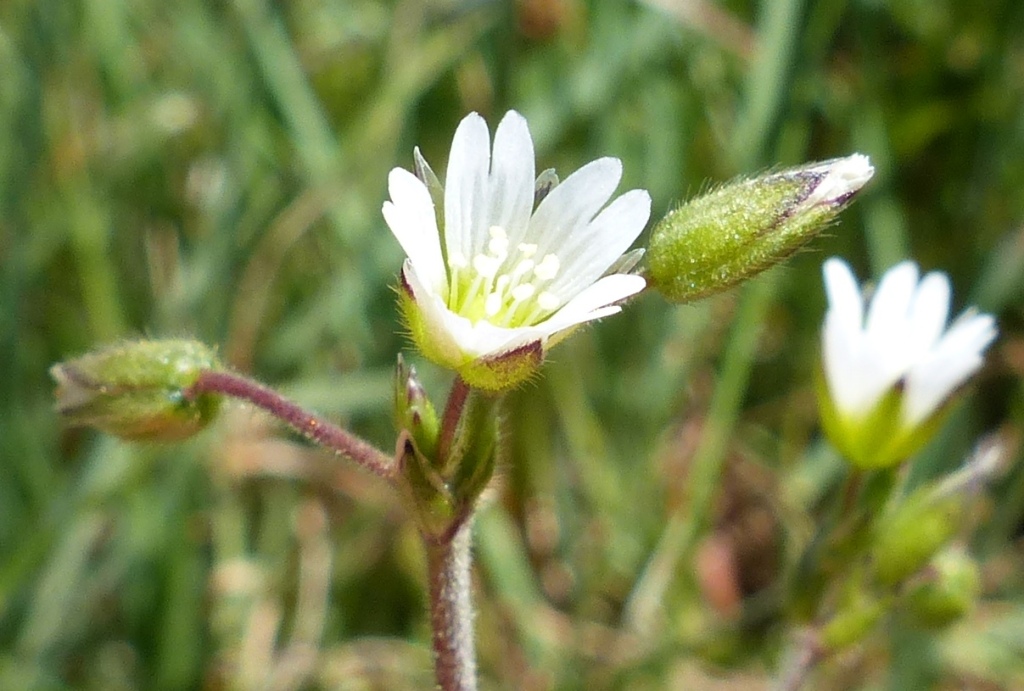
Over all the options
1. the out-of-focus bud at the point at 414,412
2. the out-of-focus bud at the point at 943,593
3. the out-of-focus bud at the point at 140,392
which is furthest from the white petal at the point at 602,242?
the out-of-focus bud at the point at 943,593

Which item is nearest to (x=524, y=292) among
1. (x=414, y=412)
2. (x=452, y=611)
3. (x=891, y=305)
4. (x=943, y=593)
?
(x=414, y=412)

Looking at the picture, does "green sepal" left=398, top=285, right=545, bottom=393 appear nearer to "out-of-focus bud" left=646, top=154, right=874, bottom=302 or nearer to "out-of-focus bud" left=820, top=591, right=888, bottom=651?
"out-of-focus bud" left=646, top=154, right=874, bottom=302

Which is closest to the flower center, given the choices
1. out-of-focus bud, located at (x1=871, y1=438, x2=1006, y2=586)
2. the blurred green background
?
out-of-focus bud, located at (x1=871, y1=438, x2=1006, y2=586)

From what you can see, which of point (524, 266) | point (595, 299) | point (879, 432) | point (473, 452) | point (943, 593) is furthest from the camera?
point (943, 593)

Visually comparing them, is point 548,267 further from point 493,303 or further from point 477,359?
point 477,359

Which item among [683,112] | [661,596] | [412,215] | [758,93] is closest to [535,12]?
[683,112]

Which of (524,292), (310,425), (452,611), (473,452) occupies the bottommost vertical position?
(452,611)

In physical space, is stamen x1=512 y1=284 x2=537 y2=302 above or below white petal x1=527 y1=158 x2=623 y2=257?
below
